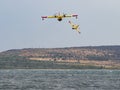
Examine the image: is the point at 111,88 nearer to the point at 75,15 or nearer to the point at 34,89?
the point at 34,89

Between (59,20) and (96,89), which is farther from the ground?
(59,20)

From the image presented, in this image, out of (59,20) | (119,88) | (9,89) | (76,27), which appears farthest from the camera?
(119,88)

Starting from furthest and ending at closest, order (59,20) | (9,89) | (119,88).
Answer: (119,88)
(9,89)
(59,20)

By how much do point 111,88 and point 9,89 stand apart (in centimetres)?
2435

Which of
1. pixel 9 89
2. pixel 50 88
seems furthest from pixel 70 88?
pixel 9 89

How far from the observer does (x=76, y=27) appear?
135375 millimetres

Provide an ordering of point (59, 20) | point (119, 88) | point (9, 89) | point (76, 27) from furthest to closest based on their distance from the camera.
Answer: point (119, 88) → point (9, 89) → point (76, 27) → point (59, 20)

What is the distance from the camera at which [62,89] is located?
516 feet

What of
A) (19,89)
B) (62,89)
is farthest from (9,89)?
(62,89)

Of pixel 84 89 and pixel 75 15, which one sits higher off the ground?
pixel 75 15

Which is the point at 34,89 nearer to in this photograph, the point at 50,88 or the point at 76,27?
the point at 50,88

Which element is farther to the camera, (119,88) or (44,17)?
(119,88)

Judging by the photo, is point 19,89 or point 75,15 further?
point 19,89

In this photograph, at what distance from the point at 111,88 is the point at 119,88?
237cm
